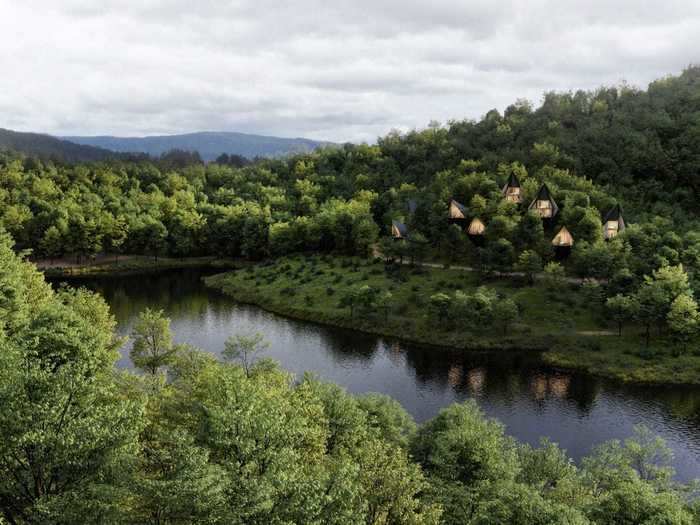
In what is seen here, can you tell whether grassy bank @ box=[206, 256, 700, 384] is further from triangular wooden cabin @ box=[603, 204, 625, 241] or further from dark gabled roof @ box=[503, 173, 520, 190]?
dark gabled roof @ box=[503, 173, 520, 190]

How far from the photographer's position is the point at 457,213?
115 m

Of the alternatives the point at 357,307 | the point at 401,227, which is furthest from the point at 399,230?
the point at 357,307

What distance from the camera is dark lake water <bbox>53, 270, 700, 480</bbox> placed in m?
57.6

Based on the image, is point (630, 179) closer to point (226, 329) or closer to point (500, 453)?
point (226, 329)

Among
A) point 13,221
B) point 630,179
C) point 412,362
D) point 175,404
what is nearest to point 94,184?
point 13,221

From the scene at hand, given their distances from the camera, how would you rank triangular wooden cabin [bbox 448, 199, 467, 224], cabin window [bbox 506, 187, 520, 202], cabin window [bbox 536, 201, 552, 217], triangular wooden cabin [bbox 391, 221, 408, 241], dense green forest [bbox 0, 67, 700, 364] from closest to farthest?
dense green forest [bbox 0, 67, 700, 364]
cabin window [bbox 536, 201, 552, 217]
triangular wooden cabin [bbox 448, 199, 467, 224]
triangular wooden cabin [bbox 391, 221, 408, 241]
cabin window [bbox 506, 187, 520, 202]

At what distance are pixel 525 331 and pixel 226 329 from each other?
46393 millimetres

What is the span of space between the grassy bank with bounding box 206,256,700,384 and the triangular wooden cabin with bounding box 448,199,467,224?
15.3 m

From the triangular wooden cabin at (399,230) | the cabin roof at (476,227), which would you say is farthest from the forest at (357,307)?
the cabin roof at (476,227)

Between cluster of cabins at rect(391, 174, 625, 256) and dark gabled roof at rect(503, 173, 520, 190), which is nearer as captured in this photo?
cluster of cabins at rect(391, 174, 625, 256)

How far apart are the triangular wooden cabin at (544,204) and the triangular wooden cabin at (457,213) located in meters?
13.8

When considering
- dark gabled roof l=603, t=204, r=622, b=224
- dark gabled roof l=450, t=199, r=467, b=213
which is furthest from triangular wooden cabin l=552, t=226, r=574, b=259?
dark gabled roof l=450, t=199, r=467, b=213

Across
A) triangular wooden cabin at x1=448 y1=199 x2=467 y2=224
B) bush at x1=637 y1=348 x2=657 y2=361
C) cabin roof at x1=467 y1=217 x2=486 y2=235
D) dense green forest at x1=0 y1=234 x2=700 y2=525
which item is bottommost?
bush at x1=637 y1=348 x2=657 y2=361

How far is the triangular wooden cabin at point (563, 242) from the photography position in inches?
3863
